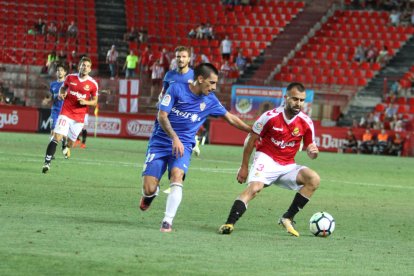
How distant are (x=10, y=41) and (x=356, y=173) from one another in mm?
25560

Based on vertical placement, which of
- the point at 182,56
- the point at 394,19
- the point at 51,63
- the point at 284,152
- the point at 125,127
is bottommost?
the point at 125,127

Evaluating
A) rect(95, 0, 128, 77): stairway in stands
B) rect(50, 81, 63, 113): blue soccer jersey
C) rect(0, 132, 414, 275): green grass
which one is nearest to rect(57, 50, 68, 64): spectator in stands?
rect(95, 0, 128, 77): stairway in stands

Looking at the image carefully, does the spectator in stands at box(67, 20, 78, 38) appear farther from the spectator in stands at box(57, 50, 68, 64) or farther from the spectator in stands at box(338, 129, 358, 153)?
the spectator in stands at box(338, 129, 358, 153)

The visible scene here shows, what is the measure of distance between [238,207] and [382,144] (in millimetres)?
29195

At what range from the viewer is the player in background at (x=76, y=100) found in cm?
2201

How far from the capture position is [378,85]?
151 ft

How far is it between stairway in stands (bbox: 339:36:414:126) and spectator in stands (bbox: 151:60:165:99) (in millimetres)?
7658

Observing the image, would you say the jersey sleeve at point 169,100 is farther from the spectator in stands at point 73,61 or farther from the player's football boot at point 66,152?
the spectator in stands at point 73,61

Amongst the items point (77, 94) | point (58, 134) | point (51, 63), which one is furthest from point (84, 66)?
point (51, 63)

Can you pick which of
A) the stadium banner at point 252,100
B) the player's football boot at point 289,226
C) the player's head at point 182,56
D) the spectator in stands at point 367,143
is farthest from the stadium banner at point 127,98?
the player's football boot at point 289,226

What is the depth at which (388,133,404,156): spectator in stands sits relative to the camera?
40.6m

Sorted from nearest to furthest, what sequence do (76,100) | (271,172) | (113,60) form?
1. (271,172)
2. (76,100)
3. (113,60)

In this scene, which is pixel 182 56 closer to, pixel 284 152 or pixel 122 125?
pixel 284 152

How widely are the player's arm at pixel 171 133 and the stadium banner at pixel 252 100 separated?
30015 mm
